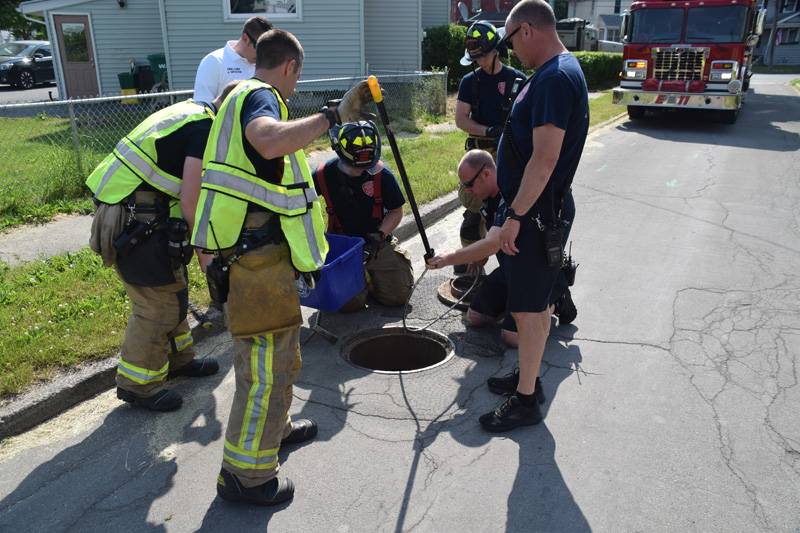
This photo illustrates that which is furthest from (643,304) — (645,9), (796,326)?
(645,9)

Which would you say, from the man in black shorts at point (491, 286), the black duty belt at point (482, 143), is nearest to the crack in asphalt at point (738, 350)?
the man in black shorts at point (491, 286)

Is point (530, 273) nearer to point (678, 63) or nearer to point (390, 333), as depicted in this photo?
point (390, 333)

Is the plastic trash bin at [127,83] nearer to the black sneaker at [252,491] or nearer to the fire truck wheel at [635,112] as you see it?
the fire truck wheel at [635,112]

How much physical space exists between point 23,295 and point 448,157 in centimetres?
641

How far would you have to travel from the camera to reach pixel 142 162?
3.14 metres

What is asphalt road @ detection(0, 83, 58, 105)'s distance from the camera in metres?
19.0

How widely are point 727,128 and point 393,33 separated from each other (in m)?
8.52

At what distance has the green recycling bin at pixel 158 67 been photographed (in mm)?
15867

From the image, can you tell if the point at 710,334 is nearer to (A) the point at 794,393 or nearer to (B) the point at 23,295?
(A) the point at 794,393

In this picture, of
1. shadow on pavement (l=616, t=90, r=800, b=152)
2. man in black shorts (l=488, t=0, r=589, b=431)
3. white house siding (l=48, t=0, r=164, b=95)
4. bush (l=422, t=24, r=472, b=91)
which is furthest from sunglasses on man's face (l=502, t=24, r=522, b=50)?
bush (l=422, t=24, r=472, b=91)

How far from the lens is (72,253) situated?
18.3ft

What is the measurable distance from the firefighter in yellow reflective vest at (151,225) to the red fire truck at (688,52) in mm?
12760

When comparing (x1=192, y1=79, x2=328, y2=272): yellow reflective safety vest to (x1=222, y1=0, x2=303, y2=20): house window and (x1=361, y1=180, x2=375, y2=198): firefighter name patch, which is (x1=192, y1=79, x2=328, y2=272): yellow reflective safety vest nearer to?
(x1=361, y1=180, x2=375, y2=198): firefighter name patch

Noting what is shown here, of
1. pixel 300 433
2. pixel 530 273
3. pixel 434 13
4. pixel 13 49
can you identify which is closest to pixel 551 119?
pixel 530 273
